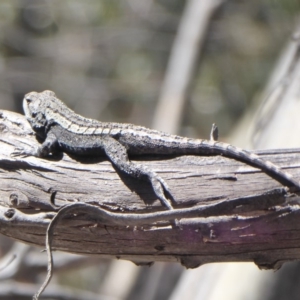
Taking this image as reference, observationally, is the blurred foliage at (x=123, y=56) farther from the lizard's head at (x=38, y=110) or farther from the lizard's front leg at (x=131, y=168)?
the lizard's front leg at (x=131, y=168)

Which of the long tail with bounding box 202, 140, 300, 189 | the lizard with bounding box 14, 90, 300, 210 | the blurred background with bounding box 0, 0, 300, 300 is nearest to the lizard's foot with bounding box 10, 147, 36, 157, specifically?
the lizard with bounding box 14, 90, 300, 210

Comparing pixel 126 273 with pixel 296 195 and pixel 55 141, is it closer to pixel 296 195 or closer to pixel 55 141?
pixel 55 141

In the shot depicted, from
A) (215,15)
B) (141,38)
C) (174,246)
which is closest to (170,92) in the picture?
(215,15)

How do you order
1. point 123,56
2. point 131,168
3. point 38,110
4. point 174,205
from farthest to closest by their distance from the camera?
point 123,56, point 38,110, point 131,168, point 174,205

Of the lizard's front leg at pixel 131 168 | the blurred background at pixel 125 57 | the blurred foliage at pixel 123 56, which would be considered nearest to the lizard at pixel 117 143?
the lizard's front leg at pixel 131 168

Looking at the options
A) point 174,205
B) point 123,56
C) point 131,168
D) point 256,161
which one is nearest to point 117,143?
point 131,168

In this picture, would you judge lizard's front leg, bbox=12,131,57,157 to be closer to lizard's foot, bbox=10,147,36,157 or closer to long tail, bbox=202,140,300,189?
lizard's foot, bbox=10,147,36,157

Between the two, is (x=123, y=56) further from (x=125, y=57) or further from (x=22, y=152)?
(x=22, y=152)
